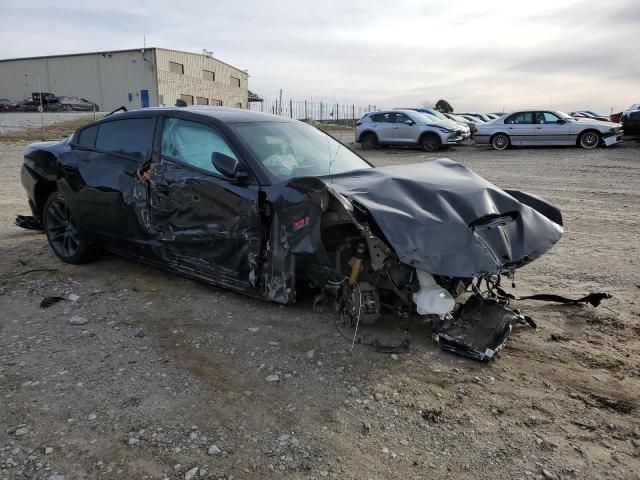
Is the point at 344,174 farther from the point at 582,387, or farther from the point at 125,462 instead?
the point at 125,462

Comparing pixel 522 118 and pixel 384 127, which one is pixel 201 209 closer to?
pixel 522 118

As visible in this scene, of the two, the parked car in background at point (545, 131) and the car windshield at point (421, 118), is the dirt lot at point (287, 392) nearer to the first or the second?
the parked car in background at point (545, 131)

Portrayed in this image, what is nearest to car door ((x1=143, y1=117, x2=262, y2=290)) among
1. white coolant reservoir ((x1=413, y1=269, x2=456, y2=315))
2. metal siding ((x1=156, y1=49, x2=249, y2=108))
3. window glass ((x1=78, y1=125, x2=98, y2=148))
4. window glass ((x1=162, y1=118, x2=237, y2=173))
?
window glass ((x1=162, y1=118, x2=237, y2=173))

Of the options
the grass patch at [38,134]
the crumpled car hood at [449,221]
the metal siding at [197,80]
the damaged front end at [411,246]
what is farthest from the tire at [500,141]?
the metal siding at [197,80]

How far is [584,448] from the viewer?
8.47 feet

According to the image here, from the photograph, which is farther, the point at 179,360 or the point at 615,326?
the point at 615,326

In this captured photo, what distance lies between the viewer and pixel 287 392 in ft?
10.1

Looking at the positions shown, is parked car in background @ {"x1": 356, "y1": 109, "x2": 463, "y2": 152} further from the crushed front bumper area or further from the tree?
the tree

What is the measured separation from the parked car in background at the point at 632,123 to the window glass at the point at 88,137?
1785 cm

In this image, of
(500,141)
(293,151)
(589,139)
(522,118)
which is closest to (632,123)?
(589,139)

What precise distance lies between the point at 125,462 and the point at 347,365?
1420 millimetres

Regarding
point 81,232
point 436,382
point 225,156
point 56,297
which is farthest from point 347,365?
point 81,232

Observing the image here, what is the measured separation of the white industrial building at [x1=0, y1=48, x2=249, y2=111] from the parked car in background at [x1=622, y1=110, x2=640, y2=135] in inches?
1409

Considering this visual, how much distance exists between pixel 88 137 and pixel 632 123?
18.0 meters
